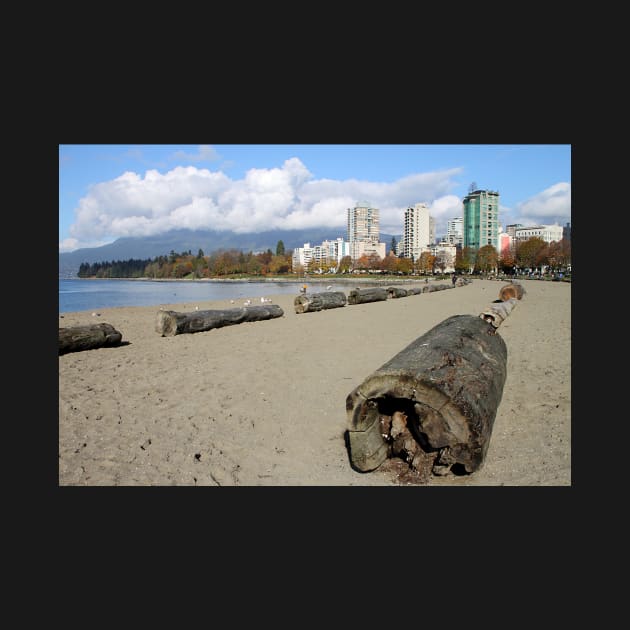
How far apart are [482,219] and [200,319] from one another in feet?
475

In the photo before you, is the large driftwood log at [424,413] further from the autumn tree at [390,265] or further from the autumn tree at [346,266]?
the autumn tree at [346,266]

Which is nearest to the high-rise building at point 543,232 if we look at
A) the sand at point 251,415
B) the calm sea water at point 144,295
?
the calm sea water at point 144,295

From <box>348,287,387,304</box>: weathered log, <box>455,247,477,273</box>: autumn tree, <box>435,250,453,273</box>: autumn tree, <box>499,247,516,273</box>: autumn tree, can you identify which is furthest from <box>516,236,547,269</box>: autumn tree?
<box>348,287,387,304</box>: weathered log

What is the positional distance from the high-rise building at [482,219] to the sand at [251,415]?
459 feet

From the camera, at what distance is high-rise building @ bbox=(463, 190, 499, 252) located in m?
139

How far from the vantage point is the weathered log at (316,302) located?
21.2 meters

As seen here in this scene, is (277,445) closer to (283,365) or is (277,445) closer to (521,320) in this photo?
(283,365)

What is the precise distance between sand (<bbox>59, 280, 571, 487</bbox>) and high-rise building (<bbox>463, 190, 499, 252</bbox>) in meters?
140

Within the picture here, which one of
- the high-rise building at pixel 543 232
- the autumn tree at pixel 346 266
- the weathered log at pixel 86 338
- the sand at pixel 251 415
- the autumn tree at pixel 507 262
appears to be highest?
the high-rise building at pixel 543 232

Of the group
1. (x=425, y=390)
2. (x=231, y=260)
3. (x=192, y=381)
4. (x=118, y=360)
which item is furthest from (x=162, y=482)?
(x=231, y=260)

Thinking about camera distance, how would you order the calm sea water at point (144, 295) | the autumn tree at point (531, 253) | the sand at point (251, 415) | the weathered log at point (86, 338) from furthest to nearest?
the autumn tree at point (531, 253) < the calm sea water at point (144, 295) < the weathered log at point (86, 338) < the sand at point (251, 415)

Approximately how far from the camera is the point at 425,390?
406cm

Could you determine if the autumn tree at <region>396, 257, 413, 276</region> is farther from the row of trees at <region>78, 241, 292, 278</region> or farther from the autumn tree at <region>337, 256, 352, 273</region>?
the row of trees at <region>78, 241, 292, 278</region>

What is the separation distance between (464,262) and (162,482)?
118 metres
